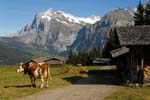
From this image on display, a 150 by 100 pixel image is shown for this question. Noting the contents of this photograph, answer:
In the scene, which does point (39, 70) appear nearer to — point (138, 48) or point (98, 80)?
point (138, 48)

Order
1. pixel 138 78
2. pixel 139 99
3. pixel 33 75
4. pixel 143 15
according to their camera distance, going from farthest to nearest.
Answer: pixel 143 15
pixel 138 78
pixel 33 75
pixel 139 99

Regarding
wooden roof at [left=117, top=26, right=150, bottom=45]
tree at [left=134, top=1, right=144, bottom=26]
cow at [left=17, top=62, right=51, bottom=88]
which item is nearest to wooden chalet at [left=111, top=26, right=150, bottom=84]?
wooden roof at [left=117, top=26, right=150, bottom=45]

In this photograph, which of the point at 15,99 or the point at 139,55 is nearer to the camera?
the point at 15,99

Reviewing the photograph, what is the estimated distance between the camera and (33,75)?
3797cm

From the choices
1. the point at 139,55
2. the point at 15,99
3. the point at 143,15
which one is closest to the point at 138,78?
the point at 139,55

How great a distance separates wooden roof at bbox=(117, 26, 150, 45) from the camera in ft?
134

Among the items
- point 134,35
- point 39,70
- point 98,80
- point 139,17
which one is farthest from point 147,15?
point 39,70

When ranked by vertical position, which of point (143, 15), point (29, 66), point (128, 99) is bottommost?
point (128, 99)

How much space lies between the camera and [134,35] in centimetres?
4225

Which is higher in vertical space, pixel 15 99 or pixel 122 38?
pixel 122 38

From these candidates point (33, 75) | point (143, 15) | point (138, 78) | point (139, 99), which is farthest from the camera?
point (143, 15)

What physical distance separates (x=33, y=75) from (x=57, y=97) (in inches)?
349

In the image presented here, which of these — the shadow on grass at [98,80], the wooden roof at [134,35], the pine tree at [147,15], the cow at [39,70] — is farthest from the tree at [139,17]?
the cow at [39,70]

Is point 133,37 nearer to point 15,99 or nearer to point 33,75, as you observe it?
point 33,75
